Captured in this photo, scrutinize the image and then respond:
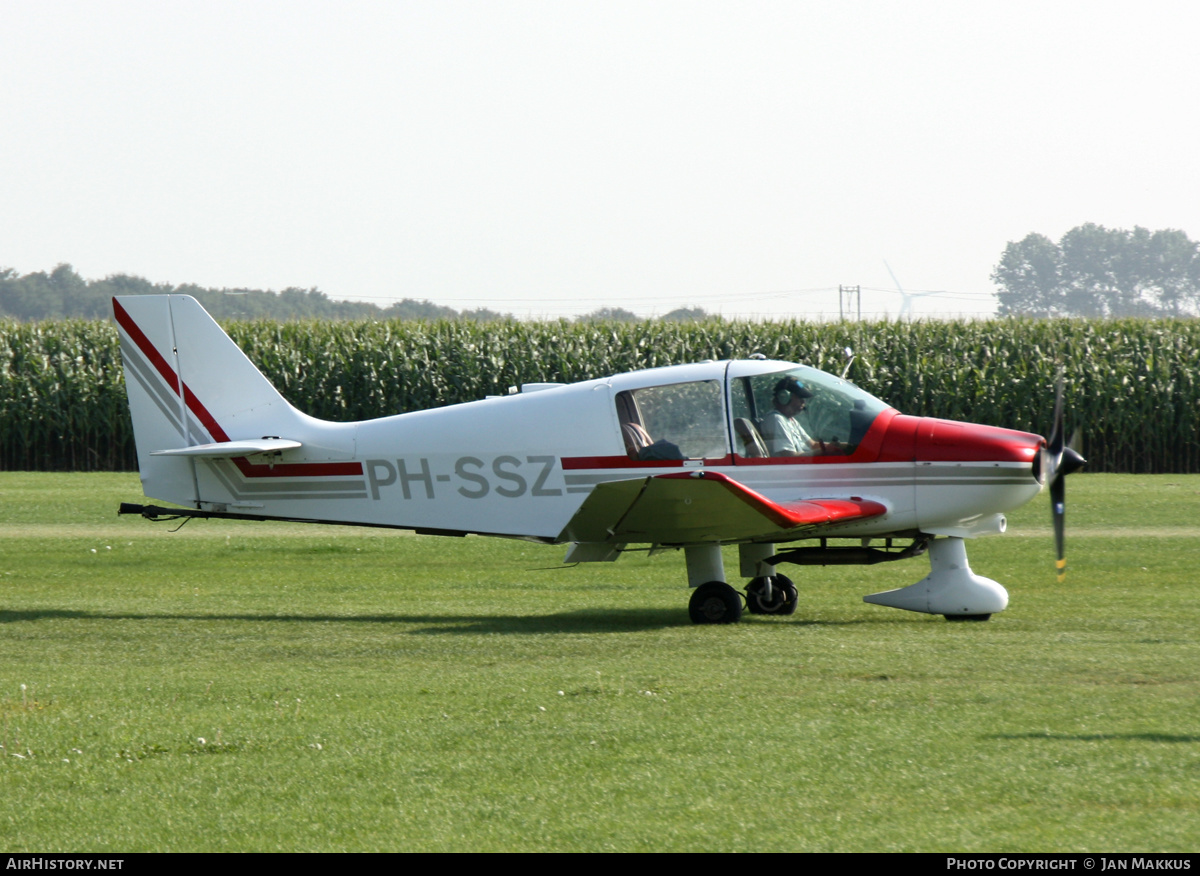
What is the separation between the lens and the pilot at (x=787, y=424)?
34.2ft

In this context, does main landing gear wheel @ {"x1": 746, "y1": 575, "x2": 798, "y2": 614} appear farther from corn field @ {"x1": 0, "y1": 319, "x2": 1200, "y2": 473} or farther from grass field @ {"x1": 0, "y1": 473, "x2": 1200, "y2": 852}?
corn field @ {"x1": 0, "y1": 319, "x2": 1200, "y2": 473}

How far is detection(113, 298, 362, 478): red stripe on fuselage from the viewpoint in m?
11.1

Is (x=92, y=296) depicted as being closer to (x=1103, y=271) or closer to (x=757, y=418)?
(x=757, y=418)

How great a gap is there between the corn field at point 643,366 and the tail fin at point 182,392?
19617mm

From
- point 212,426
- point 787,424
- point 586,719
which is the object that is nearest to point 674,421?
point 787,424

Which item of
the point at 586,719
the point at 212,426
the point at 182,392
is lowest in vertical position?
the point at 586,719

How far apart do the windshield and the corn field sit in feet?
64.8

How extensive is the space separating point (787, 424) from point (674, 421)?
98 cm

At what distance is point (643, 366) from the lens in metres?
31.5

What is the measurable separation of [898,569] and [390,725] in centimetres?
917

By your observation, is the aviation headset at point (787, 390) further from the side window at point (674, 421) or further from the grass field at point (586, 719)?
the grass field at point (586, 719)

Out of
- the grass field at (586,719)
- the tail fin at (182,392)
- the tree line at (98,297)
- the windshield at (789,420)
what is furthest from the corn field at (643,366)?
the tree line at (98,297)

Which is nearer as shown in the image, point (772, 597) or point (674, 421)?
point (674, 421)

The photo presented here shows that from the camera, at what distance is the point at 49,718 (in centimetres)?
686
